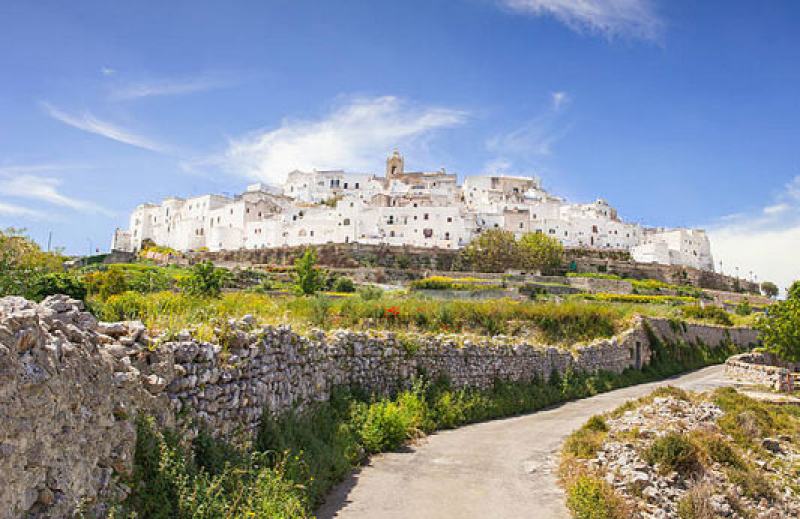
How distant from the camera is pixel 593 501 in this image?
26.3 feet

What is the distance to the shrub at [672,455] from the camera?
9539 mm

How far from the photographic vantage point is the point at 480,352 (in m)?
15.2

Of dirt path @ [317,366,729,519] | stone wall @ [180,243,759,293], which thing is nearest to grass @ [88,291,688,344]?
dirt path @ [317,366,729,519]

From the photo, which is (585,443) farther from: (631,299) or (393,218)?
(393,218)

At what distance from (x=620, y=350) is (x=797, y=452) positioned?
10.0m

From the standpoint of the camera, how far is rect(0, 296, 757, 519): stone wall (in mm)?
3791

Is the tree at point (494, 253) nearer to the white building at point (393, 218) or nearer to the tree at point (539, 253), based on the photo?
the tree at point (539, 253)

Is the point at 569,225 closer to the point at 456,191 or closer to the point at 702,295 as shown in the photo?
the point at 456,191

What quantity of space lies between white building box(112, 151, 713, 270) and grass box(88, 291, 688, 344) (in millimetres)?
55639

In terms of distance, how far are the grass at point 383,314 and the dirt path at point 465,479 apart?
119 inches

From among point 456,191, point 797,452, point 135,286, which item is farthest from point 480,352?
point 456,191

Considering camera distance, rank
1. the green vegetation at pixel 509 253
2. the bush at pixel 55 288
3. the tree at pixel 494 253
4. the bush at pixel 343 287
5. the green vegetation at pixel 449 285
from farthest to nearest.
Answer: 1. the tree at pixel 494 253
2. the green vegetation at pixel 509 253
3. the green vegetation at pixel 449 285
4. the bush at pixel 343 287
5. the bush at pixel 55 288

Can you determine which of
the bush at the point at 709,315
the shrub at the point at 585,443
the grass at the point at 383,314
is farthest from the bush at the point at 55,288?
the bush at the point at 709,315

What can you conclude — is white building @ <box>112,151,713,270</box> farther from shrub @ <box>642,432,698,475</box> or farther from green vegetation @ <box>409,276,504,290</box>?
shrub @ <box>642,432,698,475</box>
